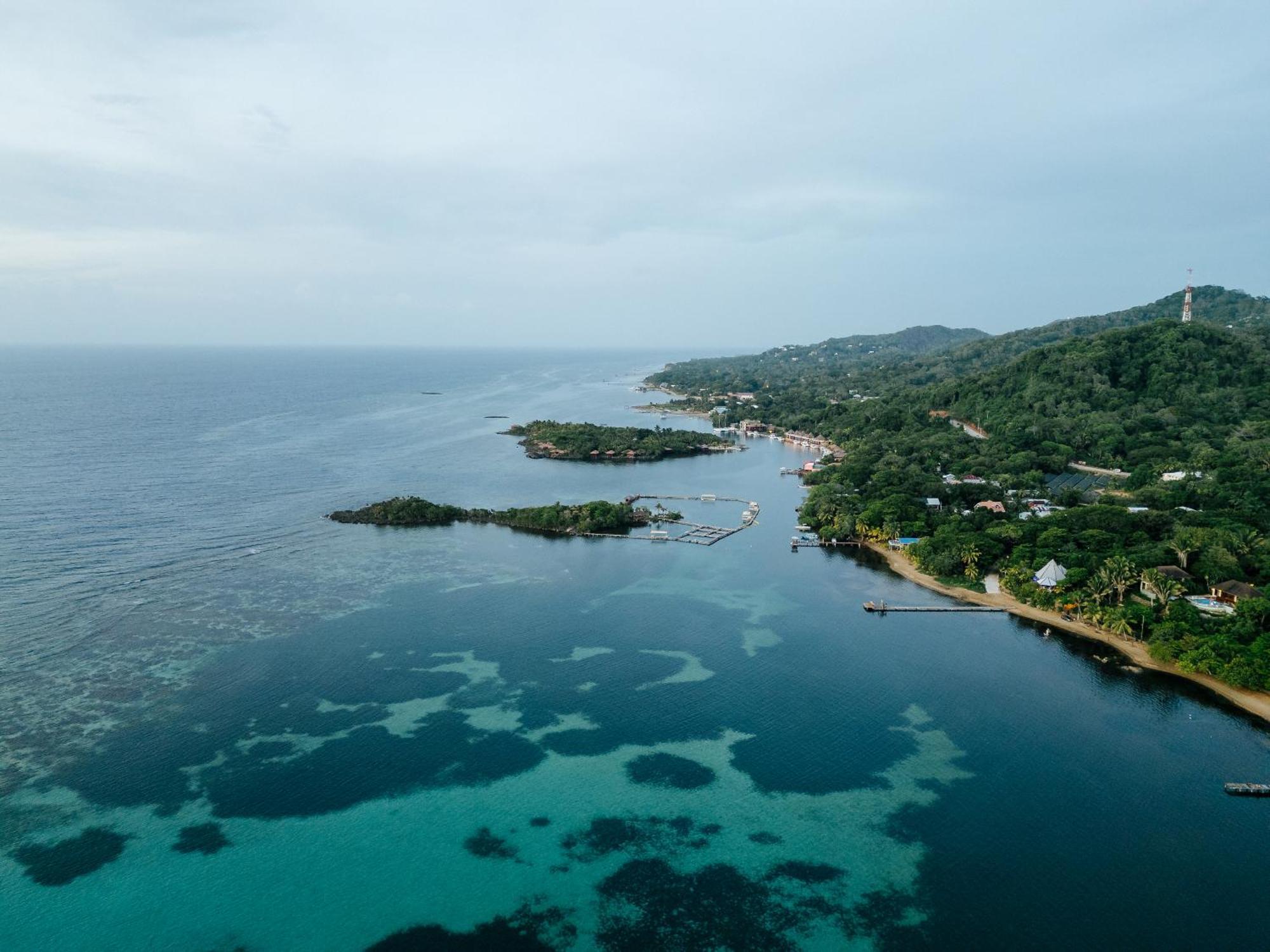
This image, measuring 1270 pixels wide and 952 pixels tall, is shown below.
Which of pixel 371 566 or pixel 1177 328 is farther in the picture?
pixel 1177 328

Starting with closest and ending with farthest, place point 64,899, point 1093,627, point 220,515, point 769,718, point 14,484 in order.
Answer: point 64,899 < point 769,718 < point 1093,627 < point 220,515 < point 14,484

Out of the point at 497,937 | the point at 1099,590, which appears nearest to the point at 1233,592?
the point at 1099,590

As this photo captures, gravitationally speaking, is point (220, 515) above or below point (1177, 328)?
below

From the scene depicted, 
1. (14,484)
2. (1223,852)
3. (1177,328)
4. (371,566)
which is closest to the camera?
(1223,852)

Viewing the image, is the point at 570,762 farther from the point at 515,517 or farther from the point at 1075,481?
the point at 1075,481

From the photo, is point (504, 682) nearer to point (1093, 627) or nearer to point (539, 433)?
point (1093, 627)

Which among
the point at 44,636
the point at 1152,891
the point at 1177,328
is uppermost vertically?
the point at 1177,328

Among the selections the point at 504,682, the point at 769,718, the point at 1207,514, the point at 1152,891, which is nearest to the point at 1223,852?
the point at 1152,891
